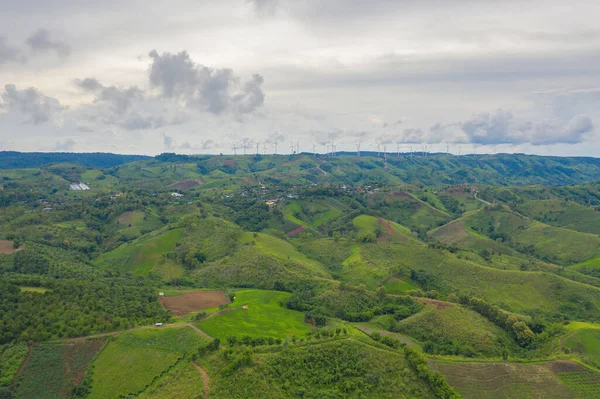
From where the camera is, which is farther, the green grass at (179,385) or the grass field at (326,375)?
the grass field at (326,375)

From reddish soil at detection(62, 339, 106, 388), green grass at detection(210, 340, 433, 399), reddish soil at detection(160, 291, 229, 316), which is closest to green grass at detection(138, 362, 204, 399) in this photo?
green grass at detection(210, 340, 433, 399)

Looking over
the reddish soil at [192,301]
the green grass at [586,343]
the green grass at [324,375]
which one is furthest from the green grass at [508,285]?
the green grass at [324,375]

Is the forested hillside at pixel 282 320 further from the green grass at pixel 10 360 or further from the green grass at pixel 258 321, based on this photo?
the green grass at pixel 258 321

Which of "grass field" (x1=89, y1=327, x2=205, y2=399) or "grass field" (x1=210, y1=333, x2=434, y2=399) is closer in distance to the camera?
"grass field" (x1=210, y1=333, x2=434, y2=399)

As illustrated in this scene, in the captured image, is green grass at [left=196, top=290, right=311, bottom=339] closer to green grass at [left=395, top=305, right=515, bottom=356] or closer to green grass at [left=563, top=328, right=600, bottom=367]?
green grass at [left=395, top=305, right=515, bottom=356]

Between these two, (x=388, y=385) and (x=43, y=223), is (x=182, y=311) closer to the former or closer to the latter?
(x=388, y=385)

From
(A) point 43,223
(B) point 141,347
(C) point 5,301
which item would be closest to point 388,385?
(B) point 141,347

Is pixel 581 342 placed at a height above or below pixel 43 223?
below
